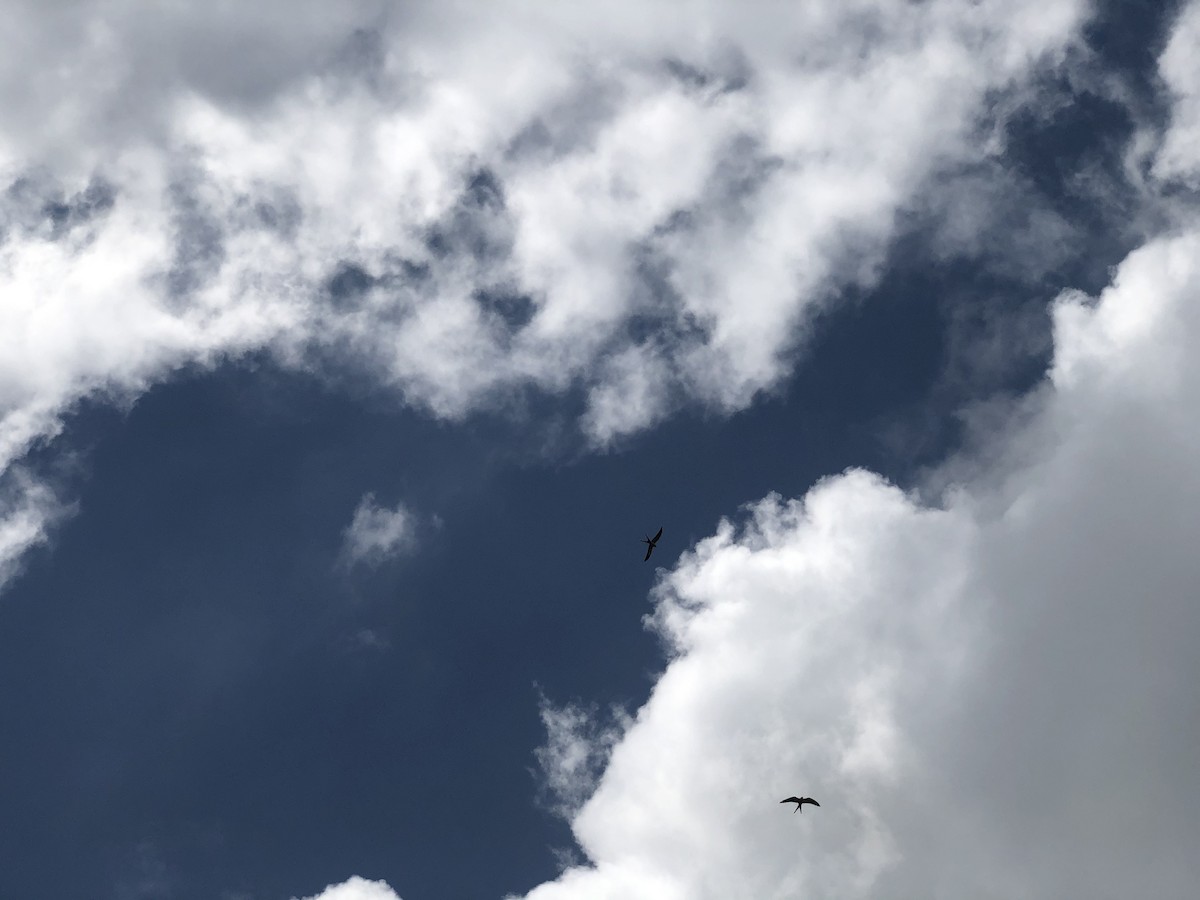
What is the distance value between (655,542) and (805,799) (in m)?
57.7

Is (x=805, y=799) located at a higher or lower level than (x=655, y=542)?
lower

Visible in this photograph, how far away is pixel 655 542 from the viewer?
133m

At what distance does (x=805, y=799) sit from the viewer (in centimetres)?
11344

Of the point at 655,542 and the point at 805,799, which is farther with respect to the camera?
the point at 655,542
